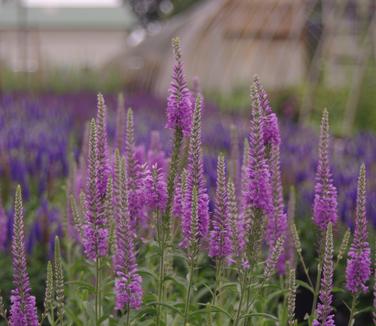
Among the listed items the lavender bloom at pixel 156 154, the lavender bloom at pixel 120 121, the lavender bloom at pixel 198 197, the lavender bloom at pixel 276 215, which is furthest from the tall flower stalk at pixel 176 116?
the lavender bloom at pixel 120 121

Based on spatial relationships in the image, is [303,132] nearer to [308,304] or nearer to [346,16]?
[308,304]

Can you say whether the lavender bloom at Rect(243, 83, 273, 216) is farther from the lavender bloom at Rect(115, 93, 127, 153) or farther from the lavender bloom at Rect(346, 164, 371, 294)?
the lavender bloom at Rect(115, 93, 127, 153)

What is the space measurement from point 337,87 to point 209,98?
357 centimetres

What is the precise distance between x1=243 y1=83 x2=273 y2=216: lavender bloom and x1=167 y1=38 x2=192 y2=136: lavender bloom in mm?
289

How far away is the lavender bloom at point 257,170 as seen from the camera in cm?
237

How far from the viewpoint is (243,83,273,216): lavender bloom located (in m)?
2.37

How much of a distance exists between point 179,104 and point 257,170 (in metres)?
0.40

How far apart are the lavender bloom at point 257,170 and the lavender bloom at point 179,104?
0.95ft

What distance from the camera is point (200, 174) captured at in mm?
2490

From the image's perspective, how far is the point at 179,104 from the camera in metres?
2.61

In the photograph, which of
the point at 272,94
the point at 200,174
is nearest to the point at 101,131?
the point at 200,174

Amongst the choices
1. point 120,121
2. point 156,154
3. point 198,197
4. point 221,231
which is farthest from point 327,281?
point 120,121

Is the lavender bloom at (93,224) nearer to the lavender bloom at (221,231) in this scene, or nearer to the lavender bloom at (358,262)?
the lavender bloom at (221,231)

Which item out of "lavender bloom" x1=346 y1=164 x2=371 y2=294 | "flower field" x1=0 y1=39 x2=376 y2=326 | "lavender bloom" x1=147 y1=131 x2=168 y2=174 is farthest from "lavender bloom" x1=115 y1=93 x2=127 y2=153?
"lavender bloom" x1=346 y1=164 x2=371 y2=294
